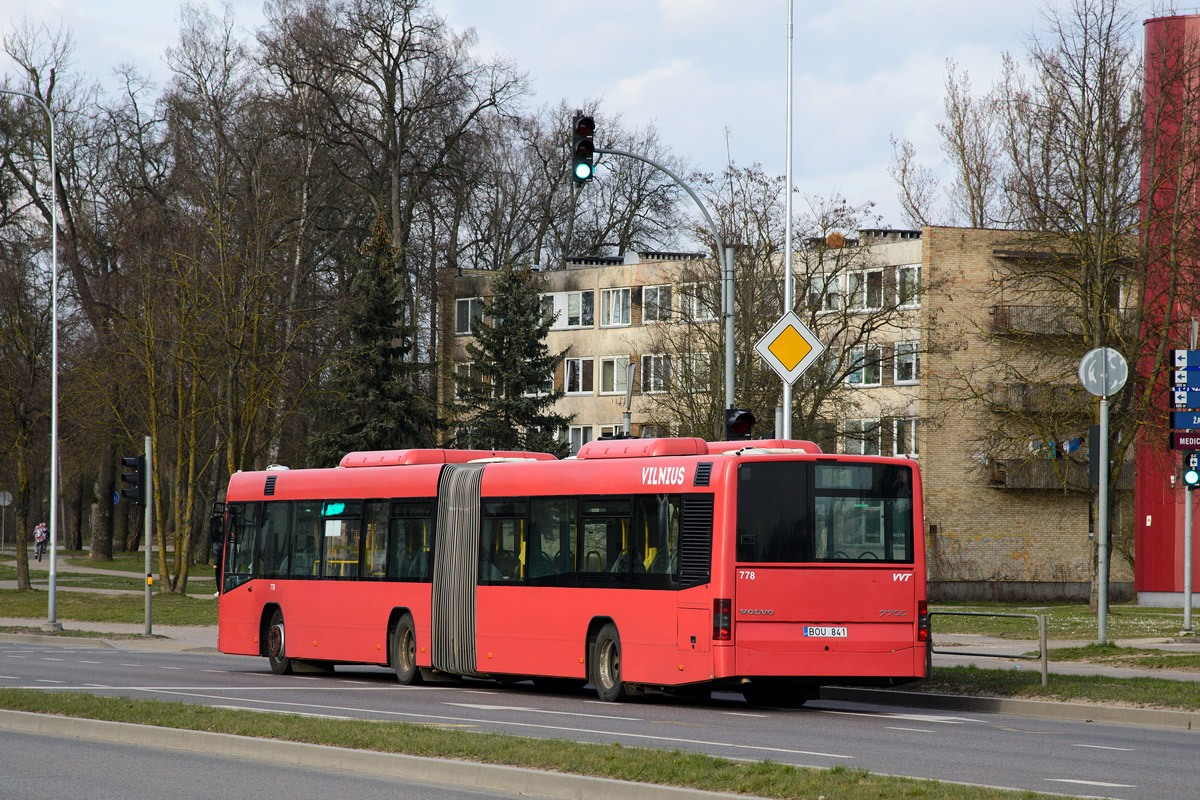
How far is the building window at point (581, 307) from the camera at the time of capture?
6806cm

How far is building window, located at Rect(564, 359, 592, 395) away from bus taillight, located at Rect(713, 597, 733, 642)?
5159 centimetres

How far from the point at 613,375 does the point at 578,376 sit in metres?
2.35

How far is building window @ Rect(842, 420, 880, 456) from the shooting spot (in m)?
47.0

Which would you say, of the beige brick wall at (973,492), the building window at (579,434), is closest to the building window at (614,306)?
the building window at (579,434)

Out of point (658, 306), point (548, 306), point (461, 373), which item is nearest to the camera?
A: point (658, 306)

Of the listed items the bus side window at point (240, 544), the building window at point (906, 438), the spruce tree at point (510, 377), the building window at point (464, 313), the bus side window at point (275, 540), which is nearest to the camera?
the bus side window at point (275, 540)

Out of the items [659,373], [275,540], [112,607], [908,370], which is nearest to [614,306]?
[908,370]

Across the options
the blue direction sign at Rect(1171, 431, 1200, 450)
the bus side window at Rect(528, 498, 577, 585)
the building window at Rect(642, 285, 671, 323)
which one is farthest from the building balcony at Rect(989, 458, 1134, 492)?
the bus side window at Rect(528, 498, 577, 585)

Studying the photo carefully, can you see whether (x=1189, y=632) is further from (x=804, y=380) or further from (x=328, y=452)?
(x=328, y=452)

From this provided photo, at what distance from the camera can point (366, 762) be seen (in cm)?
1177

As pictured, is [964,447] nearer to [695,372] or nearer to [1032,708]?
[695,372]

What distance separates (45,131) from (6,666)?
110 ft

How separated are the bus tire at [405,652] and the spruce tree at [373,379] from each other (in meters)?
30.9

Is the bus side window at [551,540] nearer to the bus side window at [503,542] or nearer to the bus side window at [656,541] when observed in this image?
the bus side window at [503,542]
